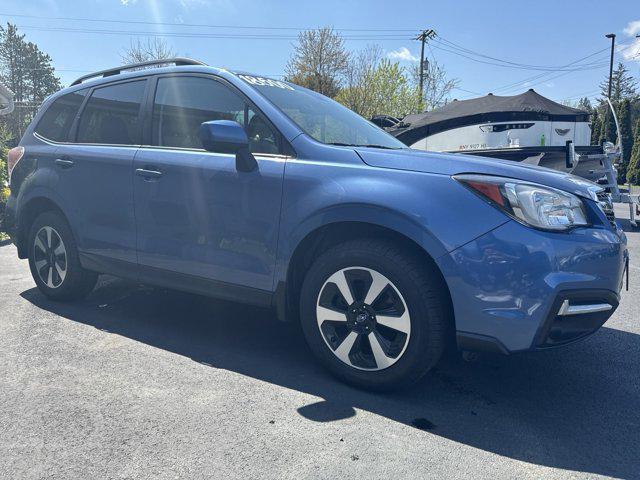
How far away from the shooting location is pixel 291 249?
9.60 ft

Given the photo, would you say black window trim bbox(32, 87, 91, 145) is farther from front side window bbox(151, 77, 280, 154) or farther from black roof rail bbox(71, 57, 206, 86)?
front side window bbox(151, 77, 280, 154)

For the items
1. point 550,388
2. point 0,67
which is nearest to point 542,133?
point 550,388

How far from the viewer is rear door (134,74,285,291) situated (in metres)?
3.04

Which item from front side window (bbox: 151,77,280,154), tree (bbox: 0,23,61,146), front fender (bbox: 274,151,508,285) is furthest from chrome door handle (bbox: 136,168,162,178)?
tree (bbox: 0,23,61,146)

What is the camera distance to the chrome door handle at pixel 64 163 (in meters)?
4.02

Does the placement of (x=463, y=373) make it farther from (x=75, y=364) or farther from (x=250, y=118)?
(x=75, y=364)

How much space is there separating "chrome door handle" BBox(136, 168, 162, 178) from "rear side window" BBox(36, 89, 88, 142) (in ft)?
3.81

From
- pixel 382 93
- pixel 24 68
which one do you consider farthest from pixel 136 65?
pixel 24 68

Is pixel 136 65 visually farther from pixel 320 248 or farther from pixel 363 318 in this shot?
pixel 363 318

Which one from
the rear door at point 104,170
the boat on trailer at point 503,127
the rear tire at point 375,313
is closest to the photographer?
the rear tire at point 375,313

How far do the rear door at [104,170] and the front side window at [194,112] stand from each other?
0.22 m

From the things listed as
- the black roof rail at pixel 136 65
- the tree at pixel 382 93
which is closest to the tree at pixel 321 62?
the tree at pixel 382 93

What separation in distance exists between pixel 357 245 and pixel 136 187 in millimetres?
1753

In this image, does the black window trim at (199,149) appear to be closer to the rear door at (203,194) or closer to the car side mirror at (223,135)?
the rear door at (203,194)
